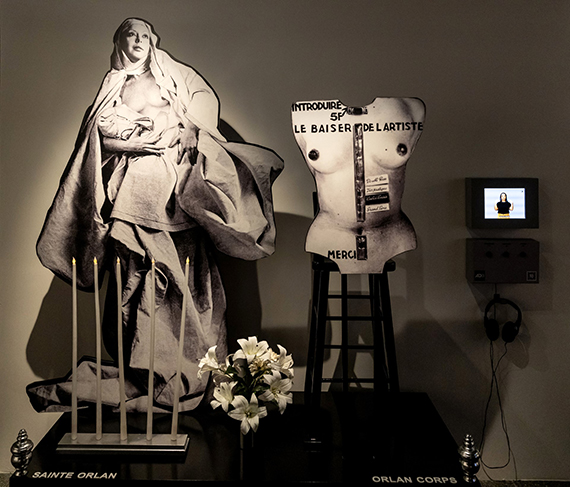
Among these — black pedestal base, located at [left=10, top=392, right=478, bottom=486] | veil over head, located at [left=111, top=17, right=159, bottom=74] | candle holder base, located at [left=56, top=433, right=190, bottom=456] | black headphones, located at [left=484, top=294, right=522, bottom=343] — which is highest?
veil over head, located at [left=111, top=17, right=159, bottom=74]

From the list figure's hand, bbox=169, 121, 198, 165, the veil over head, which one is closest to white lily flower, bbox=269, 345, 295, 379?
figure's hand, bbox=169, 121, 198, 165

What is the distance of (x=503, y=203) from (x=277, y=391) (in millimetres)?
1249

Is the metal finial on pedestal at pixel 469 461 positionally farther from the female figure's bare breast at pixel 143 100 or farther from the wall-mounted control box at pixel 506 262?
the female figure's bare breast at pixel 143 100

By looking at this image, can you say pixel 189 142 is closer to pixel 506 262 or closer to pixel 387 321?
pixel 387 321

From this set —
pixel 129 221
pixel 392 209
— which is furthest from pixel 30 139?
pixel 392 209

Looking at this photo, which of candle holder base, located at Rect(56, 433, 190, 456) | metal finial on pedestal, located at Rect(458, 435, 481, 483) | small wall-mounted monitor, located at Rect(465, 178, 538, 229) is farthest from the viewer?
small wall-mounted monitor, located at Rect(465, 178, 538, 229)

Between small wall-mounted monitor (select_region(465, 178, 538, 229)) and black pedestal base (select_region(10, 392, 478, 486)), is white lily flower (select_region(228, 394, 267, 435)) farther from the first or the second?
small wall-mounted monitor (select_region(465, 178, 538, 229))

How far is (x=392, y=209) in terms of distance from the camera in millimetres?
1690

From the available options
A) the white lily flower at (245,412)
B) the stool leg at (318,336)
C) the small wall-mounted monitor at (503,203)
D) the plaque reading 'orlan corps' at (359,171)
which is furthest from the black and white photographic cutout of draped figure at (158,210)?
the small wall-mounted monitor at (503,203)

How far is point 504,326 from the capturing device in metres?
2.19

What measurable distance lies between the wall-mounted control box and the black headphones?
0.11 m

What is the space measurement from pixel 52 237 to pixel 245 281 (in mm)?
810

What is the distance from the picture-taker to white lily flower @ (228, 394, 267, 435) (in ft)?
5.10

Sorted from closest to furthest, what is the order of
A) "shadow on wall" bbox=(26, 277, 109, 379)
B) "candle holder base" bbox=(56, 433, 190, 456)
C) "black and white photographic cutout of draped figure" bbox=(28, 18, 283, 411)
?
"candle holder base" bbox=(56, 433, 190, 456) < "black and white photographic cutout of draped figure" bbox=(28, 18, 283, 411) < "shadow on wall" bbox=(26, 277, 109, 379)
